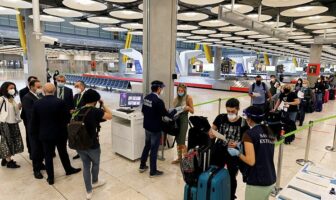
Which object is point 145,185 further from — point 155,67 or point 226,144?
point 155,67

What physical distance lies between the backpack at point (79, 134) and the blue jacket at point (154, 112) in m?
0.94

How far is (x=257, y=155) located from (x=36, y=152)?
10.8 ft

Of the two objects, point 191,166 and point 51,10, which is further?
point 51,10

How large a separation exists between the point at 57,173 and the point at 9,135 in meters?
1.03

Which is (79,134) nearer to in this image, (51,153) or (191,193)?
(51,153)

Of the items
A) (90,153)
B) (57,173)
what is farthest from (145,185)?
(57,173)

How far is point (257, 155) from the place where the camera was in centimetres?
191

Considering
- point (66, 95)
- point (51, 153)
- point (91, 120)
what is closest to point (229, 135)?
point (91, 120)

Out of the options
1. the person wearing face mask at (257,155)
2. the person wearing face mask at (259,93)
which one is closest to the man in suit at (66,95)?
the person wearing face mask at (257,155)

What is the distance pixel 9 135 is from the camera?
377cm

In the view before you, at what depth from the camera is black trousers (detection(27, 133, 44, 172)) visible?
354 cm

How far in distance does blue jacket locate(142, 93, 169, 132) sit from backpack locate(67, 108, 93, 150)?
94 centimetres

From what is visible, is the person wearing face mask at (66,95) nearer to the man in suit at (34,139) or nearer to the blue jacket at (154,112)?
the man in suit at (34,139)

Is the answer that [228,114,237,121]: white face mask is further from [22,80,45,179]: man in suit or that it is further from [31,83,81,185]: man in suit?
[22,80,45,179]: man in suit
